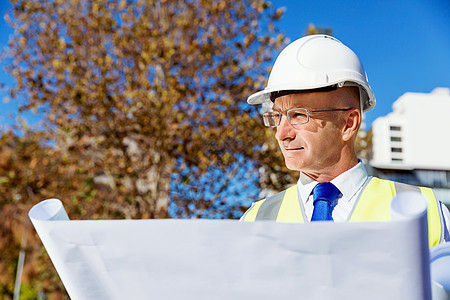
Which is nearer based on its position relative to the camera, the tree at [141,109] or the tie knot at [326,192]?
the tie knot at [326,192]

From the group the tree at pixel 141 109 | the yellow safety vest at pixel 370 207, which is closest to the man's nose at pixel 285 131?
the yellow safety vest at pixel 370 207

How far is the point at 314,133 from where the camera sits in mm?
1921

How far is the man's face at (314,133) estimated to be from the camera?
6.29 ft

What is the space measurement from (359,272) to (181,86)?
776 cm

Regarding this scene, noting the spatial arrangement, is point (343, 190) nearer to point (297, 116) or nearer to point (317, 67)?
point (297, 116)

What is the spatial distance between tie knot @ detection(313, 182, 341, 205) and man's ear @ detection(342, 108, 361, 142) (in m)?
0.21

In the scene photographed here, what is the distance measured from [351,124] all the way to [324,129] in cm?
13

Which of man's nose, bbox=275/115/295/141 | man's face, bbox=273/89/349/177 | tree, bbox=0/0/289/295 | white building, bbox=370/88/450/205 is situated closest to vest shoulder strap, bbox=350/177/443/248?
man's face, bbox=273/89/349/177

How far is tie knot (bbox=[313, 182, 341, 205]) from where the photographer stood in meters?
1.86

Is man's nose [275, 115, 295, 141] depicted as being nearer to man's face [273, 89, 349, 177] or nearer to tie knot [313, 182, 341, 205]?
man's face [273, 89, 349, 177]

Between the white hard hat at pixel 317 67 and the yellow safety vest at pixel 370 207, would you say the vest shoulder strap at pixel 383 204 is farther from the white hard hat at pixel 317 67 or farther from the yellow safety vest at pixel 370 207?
the white hard hat at pixel 317 67

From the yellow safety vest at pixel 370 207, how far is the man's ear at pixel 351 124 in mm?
187

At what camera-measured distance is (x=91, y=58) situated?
345 inches

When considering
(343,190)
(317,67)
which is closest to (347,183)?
(343,190)
